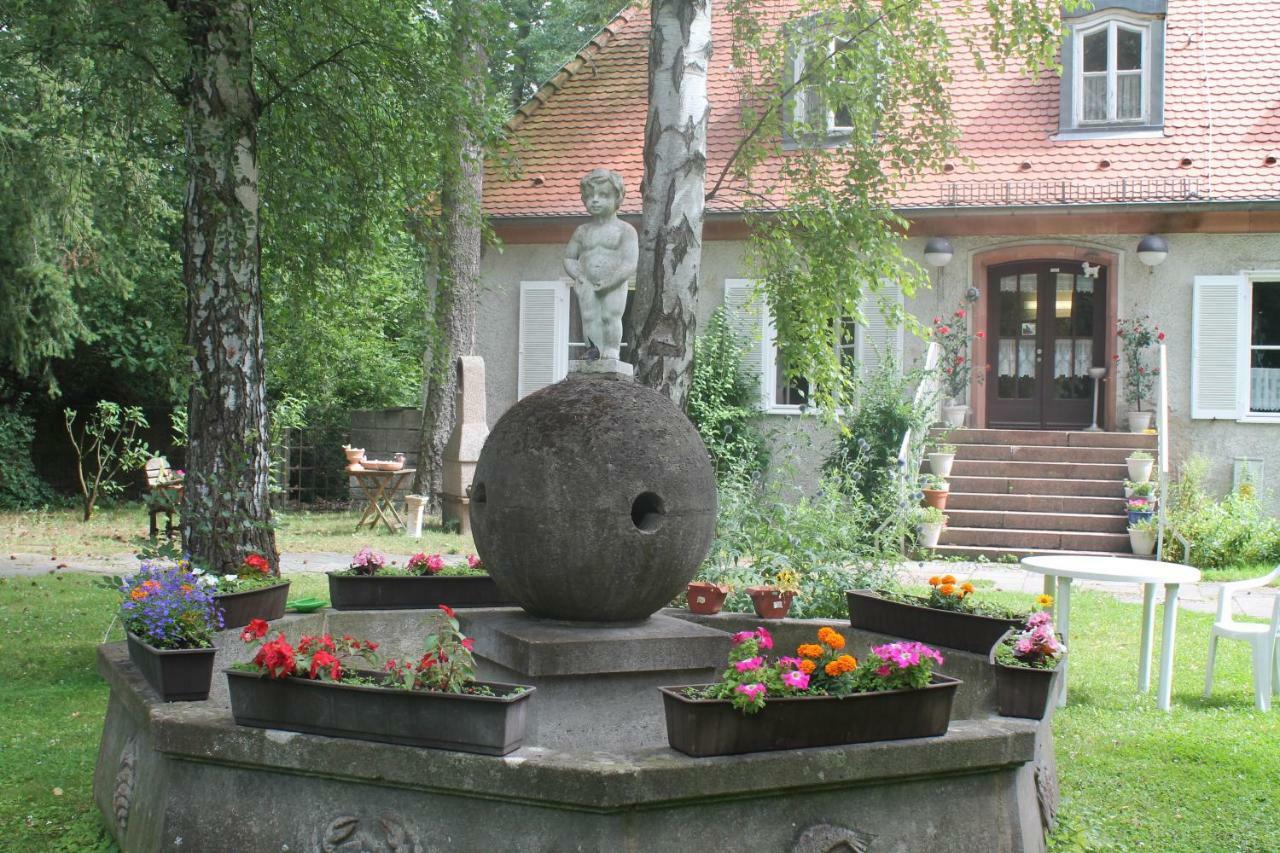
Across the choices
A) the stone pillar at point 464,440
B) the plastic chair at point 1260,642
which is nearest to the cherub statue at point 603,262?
the plastic chair at point 1260,642

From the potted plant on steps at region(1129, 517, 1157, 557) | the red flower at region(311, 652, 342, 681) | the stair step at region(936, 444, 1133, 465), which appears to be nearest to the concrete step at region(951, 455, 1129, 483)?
the stair step at region(936, 444, 1133, 465)

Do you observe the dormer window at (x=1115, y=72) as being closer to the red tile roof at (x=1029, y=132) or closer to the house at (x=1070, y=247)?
the house at (x=1070, y=247)

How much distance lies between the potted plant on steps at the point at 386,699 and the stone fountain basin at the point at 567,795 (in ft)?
0.20

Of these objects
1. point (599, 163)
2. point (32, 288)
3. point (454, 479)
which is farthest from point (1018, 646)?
point (32, 288)

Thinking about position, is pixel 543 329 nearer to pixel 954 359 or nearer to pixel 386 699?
pixel 954 359

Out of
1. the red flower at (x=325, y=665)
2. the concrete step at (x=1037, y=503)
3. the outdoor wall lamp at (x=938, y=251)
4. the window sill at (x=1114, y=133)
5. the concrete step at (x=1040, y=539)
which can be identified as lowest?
the concrete step at (x=1040, y=539)

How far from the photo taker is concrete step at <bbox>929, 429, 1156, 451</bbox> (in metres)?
16.0

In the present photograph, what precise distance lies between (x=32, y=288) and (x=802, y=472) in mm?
10895

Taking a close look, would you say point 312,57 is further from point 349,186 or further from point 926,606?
point 926,606

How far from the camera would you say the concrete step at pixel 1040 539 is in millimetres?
14664

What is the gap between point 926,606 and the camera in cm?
625

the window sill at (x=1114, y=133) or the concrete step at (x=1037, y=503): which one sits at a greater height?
the window sill at (x=1114, y=133)

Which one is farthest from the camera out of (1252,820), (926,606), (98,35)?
(98,35)

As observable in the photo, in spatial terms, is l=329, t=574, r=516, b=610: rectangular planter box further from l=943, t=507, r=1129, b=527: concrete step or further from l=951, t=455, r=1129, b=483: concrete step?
l=951, t=455, r=1129, b=483: concrete step
